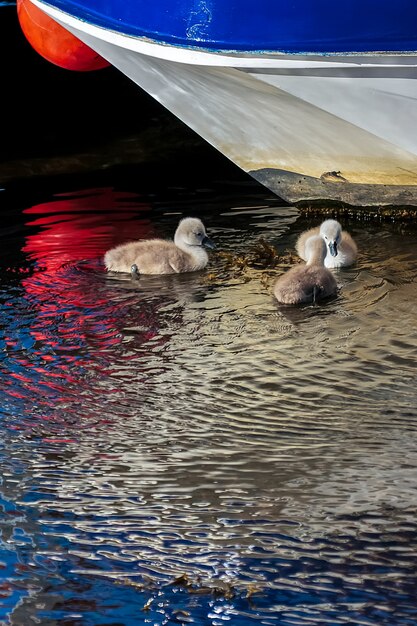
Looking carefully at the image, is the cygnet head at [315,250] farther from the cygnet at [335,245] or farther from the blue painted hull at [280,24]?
the blue painted hull at [280,24]

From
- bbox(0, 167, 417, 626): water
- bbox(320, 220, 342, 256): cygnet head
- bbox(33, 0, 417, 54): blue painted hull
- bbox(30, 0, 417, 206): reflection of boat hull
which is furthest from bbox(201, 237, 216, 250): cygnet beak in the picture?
bbox(33, 0, 417, 54): blue painted hull

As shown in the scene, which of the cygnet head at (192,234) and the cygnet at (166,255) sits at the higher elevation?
the cygnet head at (192,234)

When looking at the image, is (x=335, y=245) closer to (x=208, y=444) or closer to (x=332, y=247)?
(x=332, y=247)

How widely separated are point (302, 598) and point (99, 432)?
4.49 feet

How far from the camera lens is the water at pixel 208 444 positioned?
375cm

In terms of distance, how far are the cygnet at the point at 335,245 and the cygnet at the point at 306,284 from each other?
0.25m

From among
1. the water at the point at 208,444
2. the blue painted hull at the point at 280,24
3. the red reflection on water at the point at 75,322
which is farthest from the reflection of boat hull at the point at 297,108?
the red reflection on water at the point at 75,322

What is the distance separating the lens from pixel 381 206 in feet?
25.0

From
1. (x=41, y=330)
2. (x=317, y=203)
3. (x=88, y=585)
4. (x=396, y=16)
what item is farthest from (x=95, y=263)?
(x=88, y=585)

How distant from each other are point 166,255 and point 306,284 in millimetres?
1008

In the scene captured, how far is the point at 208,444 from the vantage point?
183 inches

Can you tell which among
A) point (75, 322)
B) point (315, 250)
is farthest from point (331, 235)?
point (75, 322)

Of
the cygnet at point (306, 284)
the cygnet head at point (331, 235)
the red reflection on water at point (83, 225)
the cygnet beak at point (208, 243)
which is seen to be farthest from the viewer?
the red reflection on water at point (83, 225)

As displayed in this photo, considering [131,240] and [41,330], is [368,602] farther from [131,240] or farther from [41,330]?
[131,240]
